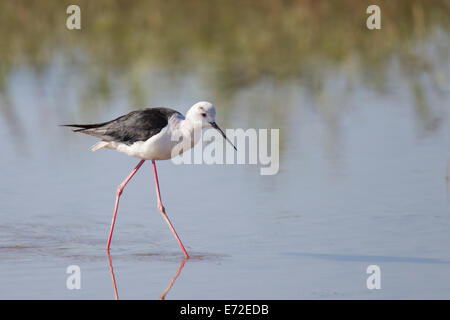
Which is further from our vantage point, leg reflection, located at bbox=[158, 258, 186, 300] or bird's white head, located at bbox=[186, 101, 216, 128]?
bird's white head, located at bbox=[186, 101, 216, 128]

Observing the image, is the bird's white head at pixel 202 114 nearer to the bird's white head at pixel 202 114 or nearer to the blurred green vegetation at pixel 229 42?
the bird's white head at pixel 202 114

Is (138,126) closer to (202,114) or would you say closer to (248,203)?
(202,114)

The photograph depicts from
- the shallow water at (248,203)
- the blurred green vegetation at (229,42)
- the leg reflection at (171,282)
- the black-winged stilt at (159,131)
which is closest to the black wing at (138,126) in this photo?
the black-winged stilt at (159,131)

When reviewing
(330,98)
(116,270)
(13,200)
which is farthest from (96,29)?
(116,270)

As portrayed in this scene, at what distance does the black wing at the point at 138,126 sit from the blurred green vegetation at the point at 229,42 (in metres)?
4.16

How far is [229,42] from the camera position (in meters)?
15.2

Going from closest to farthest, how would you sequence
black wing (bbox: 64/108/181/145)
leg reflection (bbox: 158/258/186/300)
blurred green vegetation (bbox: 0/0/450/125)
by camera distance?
leg reflection (bbox: 158/258/186/300) → black wing (bbox: 64/108/181/145) → blurred green vegetation (bbox: 0/0/450/125)

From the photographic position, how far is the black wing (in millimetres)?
7699

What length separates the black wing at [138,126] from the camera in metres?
7.70

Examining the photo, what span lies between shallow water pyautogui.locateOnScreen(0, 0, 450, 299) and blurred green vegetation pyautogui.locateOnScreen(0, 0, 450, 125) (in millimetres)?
686

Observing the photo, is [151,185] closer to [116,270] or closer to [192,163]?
[192,163]

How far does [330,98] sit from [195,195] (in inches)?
159

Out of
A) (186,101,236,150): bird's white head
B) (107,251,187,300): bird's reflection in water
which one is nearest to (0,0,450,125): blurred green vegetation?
(186,101,236,150): bird's white head

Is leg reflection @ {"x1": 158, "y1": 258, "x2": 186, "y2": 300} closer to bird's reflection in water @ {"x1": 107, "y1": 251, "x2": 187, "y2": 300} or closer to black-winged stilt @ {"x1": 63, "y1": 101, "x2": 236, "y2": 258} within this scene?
bird's reflection in water @ {"x1": 107, "y1": 251, "x2": 187, "y2": 300}
